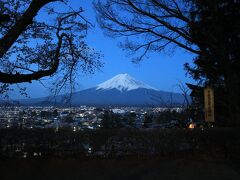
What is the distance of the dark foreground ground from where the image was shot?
1255 centimetres

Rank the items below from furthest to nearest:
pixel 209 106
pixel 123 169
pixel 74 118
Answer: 1. pixel 74 118
2. pixel 209 106
3. pixel 123 169

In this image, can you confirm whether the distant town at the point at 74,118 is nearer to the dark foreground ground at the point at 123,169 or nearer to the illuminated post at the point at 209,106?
the dark foreground ground at the point at 123,169

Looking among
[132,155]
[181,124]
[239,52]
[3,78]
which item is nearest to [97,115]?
[181,124]

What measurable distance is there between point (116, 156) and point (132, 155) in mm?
528

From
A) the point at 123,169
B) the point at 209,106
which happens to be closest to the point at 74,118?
the point at 123,169

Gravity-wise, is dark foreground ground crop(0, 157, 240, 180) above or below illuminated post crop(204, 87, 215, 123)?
below

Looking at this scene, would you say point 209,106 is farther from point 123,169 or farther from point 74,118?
point 74,118

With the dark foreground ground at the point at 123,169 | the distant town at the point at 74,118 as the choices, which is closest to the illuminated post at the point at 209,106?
the dark foreground ground at the point at 123,169

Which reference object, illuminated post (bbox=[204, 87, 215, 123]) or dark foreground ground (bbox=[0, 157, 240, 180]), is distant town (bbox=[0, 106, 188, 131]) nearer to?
dark foreground ground (bbox=[0, 157, 240, 180])

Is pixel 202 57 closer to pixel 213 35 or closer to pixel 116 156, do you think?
pixel 213 35

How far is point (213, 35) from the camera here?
20891mm

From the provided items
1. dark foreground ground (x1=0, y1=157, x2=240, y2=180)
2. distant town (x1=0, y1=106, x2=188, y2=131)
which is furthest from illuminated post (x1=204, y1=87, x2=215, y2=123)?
distant town (x1=0, y1=106, x2=188, y2=131)

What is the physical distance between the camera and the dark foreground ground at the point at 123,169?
1255 centimetres

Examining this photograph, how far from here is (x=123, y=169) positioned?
1366cm
